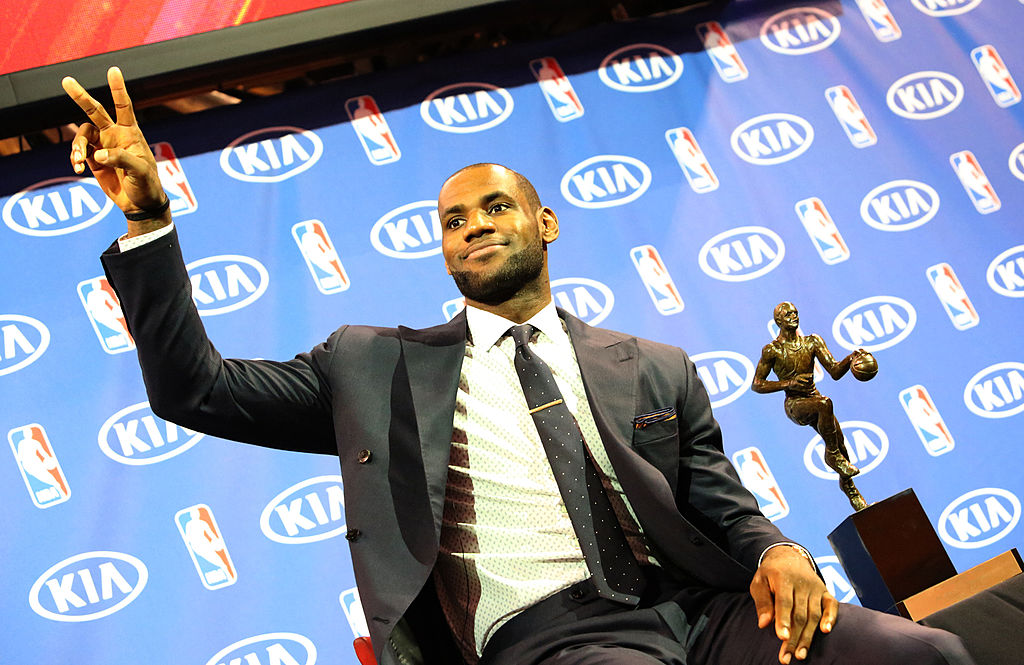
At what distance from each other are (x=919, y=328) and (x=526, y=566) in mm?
2097

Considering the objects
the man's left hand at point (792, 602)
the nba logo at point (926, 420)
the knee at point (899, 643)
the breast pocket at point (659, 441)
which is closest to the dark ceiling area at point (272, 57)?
the nba logo at point (926, 420)

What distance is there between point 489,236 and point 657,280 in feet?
4.01

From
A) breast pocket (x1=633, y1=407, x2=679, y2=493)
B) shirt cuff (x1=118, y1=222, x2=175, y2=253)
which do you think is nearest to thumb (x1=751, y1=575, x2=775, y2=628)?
breast pocket (x1=633, y1=407, x2=679, y2=493)

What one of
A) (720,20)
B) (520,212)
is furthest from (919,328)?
(520,212)

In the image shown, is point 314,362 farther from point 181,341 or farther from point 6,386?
point 6,386

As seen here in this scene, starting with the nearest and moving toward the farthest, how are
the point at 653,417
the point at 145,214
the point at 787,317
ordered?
the point at 145,214 → the point at 653,417 → the point at 787,317

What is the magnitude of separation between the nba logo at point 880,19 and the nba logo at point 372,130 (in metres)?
1.97

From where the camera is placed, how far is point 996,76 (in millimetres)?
4055

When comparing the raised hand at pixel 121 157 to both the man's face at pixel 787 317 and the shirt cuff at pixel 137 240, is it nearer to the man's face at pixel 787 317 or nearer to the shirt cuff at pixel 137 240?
the shirt cuff at pixel 137 240

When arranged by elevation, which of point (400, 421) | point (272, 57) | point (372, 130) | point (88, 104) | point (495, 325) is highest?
point (272, 57)

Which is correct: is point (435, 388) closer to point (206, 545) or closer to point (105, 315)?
point (206, 545)

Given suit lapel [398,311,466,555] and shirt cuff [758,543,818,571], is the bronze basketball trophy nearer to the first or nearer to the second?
shirt cuff [758,543,818,571]

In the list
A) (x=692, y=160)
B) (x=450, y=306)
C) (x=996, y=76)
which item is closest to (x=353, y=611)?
(x=450, y=306)

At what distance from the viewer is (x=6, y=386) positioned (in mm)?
3189
